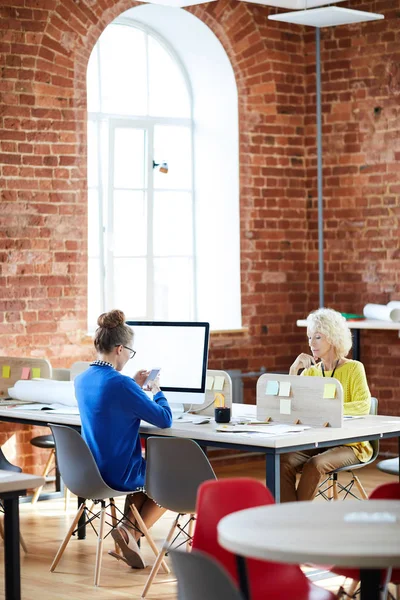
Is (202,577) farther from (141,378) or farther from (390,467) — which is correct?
(390,467)

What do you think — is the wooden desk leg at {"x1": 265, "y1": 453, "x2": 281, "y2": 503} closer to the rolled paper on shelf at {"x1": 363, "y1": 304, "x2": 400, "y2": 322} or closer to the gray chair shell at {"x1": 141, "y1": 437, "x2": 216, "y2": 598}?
the gray chair shell at {"x1": 141, "y1": 437, "x2": 216, "y2": 598}

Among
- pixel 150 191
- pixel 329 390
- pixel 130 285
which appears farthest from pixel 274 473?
pixel 150 191

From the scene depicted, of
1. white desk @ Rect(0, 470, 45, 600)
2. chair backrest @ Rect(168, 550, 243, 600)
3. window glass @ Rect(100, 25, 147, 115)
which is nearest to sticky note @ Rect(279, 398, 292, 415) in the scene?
white desk @ Rect(0, 470, 45, 600)

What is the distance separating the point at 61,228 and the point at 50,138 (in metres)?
0.63

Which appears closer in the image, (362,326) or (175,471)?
(175,471)

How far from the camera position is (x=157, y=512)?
5.61m

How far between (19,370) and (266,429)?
234cm

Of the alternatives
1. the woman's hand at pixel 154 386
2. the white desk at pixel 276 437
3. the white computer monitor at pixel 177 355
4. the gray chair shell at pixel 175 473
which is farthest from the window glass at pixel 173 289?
the gray chair shell at pixel 175 473

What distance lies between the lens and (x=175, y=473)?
496cm

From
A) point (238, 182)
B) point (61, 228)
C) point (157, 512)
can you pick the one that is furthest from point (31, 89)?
point (157, 512)

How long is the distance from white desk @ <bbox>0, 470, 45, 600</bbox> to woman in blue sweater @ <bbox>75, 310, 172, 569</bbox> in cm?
125

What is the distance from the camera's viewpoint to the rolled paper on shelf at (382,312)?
8.04 meters

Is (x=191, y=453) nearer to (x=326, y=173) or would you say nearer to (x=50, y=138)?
(x=50, y=138)

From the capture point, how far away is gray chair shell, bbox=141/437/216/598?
4840mm
